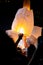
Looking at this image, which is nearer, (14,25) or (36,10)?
(14,25)

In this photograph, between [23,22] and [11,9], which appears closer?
[23,22]

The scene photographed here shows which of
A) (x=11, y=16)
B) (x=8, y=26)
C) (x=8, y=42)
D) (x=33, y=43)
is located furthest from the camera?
(x=11, y=16)

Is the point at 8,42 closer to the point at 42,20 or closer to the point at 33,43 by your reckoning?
the point at 33,43

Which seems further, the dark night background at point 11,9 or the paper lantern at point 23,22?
the dark night background at point 11,9

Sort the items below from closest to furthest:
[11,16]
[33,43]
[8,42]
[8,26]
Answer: [8,42] → [33,43] → [8,26] → [11,16]

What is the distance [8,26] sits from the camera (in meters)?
1.79

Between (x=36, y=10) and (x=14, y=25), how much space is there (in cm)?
73

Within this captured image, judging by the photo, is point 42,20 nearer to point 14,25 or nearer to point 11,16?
point 11,16

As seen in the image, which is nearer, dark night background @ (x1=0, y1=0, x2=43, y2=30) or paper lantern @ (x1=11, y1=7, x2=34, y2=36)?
paper lantern @ (x1=11, y1=7, x2=34, y2=36)

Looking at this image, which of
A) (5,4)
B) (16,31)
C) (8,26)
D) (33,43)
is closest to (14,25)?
(16,31)

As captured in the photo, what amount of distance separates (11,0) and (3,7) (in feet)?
0.38

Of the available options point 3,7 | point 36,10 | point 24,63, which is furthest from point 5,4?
point 24,63

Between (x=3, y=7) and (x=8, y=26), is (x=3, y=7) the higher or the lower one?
the higher one

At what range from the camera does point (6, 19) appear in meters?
1.89
